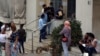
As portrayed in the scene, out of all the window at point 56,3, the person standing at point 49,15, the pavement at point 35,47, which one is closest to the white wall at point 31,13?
the window at point 56,3

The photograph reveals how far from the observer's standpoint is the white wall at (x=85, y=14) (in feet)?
62.5

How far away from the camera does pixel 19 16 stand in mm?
25344

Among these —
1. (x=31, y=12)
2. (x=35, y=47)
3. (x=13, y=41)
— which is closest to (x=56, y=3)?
(x=31, y=12)

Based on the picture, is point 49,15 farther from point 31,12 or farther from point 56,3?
point 31,12

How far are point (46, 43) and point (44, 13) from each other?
206 cm

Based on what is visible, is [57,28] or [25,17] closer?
[57,28]

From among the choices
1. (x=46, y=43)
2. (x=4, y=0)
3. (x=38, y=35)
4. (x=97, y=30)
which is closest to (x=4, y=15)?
(x=4, y=0)

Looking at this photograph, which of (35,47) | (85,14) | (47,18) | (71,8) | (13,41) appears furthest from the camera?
(71,8)

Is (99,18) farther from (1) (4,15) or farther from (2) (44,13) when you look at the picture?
(1) (4,15)

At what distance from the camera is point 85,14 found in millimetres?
19344

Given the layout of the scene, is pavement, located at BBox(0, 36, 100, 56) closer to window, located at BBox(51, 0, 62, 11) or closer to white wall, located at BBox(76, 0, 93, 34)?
white wall, located at BBox(76, 0, 93, 34)

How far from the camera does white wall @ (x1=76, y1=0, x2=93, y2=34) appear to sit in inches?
750

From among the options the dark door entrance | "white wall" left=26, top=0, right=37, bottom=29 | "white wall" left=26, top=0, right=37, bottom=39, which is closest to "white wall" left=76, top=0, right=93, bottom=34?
the dark door entrance

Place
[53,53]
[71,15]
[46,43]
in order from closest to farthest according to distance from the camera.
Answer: [53,53]
[46,43]
[71,15]
